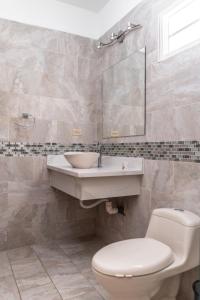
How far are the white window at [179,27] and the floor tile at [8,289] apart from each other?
202cm

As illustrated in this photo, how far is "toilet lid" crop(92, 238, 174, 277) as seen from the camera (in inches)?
46.6

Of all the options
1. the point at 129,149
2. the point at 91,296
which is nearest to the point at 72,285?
the point at 91,296

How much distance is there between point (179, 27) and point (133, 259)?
63.0 inches

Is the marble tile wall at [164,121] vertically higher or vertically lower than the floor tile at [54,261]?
higher

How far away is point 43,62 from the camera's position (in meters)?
2.52

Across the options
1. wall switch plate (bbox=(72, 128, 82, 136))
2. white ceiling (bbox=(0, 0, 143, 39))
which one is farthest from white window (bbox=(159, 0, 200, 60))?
wall switch plate (bbox=(72, 128, 82, 136))

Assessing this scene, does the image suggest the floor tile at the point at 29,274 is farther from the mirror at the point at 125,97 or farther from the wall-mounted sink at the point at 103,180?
the mirror at the point at 125,97

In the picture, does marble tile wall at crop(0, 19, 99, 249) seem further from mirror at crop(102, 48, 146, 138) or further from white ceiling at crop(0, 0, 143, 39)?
mirror at crop(102, 48, 146, 138)

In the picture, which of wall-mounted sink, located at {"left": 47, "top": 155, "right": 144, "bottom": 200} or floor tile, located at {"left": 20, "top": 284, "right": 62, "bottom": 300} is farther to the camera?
wall-mounted sink, located at {"left": 47, "top": 155, "right": 144, "bottom": 200}

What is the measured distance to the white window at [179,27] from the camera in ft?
5.28

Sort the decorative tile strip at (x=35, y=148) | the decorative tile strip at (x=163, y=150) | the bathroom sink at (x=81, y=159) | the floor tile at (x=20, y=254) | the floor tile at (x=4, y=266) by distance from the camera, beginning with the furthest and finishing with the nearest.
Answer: the decorative tile strip at (x=35, y=148), the floor tile at (x=20, y=254), the bathroom sink at (x=81, y=159), the floor tile at (x=4, y=266), the decorative tile strip at (x=163, y=150)

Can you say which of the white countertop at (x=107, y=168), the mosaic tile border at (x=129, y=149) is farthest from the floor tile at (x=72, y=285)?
the mosaic tile border at (x=129, y=149)

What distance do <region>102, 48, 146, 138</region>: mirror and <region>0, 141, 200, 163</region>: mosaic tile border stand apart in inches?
5.2

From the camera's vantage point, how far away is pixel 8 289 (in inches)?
67.4
